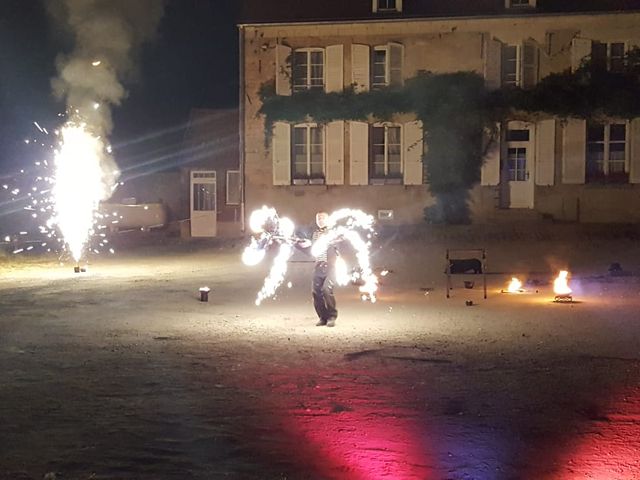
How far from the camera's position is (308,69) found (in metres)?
30.2

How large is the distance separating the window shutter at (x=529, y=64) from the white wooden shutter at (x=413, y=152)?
3973 mm

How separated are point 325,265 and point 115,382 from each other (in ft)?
16.2

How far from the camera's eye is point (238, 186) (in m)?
35.1

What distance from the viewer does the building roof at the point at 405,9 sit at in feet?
94.4

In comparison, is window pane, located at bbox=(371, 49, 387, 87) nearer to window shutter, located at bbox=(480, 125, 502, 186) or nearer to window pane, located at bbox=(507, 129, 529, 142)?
window shutter, located at bbox=(480, 125, 502, 186)

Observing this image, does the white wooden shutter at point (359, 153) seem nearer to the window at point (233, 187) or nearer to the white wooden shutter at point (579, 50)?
the window at point (233, 187)

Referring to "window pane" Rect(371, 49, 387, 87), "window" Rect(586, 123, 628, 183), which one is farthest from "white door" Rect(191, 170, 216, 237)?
"window" Rect(586, 123, 628, 183)

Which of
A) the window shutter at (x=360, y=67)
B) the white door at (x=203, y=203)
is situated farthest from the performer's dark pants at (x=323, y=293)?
the white door at (x=203, y=203)

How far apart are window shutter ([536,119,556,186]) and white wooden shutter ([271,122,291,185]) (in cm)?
868

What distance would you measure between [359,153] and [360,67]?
9.72ft

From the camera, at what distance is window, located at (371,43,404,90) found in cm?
2973

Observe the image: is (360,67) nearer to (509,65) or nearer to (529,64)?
(509,65)

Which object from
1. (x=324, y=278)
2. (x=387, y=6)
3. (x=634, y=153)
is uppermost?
(x=387, y=6)

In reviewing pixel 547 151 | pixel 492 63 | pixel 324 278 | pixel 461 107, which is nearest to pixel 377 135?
pixel 461 107
